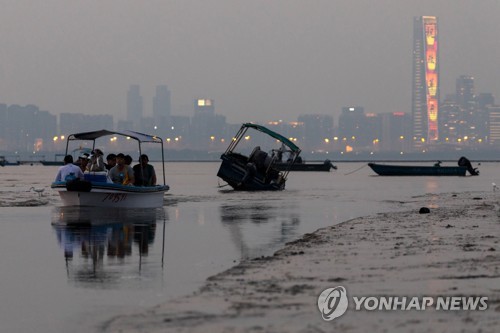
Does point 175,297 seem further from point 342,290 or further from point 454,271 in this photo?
point 454,271

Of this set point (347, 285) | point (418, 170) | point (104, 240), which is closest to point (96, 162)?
point (104, 240)

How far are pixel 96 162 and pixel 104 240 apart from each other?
11.8 metres

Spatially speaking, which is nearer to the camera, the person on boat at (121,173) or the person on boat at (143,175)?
the person on boat at (121,173)

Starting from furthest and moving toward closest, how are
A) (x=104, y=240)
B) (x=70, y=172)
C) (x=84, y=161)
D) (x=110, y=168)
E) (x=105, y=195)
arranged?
(x=110, y=168) < (x=84, y=161) < (x=105, y=195) < (x=70, y=172) < (x=104, y=240)

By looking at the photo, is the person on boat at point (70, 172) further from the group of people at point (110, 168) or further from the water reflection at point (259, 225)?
the water reflection at point (259, 225)

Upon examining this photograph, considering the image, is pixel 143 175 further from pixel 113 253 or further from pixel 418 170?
pixel 418 170

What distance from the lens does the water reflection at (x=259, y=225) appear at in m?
19.9

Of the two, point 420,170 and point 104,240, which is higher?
point 104,240

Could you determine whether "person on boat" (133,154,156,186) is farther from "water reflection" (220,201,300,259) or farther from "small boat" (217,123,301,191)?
"small boat" (217,123,301,191)

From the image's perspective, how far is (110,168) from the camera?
3362 centimetres

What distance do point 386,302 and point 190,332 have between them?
2706 mm

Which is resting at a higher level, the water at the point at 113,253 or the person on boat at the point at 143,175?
the person on boat at the point at 143,175

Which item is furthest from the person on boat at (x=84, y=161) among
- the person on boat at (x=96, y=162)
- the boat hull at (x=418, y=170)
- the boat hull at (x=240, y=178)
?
the boat hull at (x=418, y=170)

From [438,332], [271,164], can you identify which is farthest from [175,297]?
[271,164]
